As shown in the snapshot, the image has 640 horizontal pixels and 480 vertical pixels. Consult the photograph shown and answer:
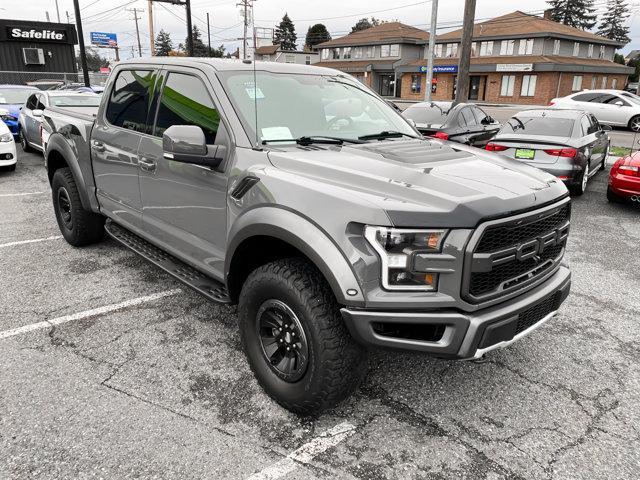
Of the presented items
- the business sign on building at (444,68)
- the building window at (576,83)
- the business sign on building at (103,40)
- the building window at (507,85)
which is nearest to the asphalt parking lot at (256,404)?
the building window at (507,85)

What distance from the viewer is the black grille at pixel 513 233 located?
7.68 ft

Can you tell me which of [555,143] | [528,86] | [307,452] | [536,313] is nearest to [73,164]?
[307,452]

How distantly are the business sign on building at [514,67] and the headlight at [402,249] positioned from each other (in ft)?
145

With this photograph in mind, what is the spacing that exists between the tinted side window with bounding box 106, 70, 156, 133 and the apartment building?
49.7 meters

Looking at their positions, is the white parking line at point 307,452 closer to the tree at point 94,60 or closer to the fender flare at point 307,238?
the fender flare at point 307,238

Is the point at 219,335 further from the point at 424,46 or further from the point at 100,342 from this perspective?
the point at 424,46

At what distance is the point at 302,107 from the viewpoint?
3439 mm

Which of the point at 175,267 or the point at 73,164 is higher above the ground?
the point at 73,164

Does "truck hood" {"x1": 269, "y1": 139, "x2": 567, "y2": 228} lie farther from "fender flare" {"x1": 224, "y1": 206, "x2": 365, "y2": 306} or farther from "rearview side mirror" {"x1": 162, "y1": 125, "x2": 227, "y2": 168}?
"rearview side mirror" {"x1": 162, "y1": 125, "x2": 227, "y2": 168}

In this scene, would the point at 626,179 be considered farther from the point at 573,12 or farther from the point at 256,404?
the point at 573,12

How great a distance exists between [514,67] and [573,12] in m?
58.5

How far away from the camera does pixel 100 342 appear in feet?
11.9

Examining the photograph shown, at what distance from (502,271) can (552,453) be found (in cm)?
101

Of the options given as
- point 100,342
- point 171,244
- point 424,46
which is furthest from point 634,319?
point 424,46
